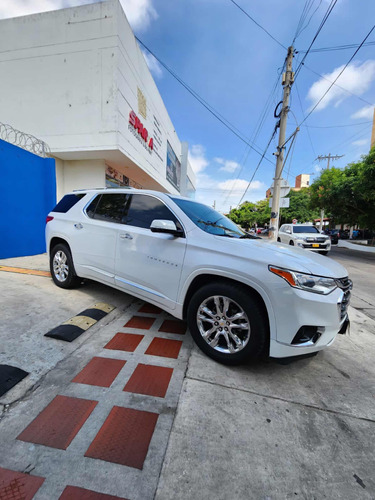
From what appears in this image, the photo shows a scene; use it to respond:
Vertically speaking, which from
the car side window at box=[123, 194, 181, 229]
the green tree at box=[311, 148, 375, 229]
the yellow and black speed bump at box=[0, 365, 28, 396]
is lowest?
the yellow and black speed bump at box=[0, 365, 28, 396]

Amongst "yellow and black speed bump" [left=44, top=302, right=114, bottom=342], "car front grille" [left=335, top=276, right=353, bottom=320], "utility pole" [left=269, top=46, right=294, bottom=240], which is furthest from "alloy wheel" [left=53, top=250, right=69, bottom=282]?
"utility pole" [left=269, top=46, right=294, bottom=240]

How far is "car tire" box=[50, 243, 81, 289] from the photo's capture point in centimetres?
399

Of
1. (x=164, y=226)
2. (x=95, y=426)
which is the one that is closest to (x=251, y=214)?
(x=164, y=226)

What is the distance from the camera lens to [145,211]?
311 centimetres

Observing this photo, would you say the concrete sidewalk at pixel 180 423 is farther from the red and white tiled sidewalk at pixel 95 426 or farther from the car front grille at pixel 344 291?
the car front grille at pixel 344 291

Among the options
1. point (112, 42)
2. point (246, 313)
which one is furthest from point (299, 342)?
point (112, 42)

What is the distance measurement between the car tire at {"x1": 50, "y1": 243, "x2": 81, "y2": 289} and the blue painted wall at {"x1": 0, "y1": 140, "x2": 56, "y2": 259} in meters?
3.37

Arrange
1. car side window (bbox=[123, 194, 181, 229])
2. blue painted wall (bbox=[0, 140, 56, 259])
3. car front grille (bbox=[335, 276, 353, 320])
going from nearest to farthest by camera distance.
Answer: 1. car front grille (bbox=[335, 276, 353, 320])
2. car side window (bbox=[123, 194, 181, 229])
3. blue painted wall (bbox=[0, 140, 56, 259])

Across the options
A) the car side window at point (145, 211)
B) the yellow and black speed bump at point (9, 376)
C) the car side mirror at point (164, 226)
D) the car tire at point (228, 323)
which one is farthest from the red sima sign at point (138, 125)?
the yellow and black speed bump at point (9, 376)

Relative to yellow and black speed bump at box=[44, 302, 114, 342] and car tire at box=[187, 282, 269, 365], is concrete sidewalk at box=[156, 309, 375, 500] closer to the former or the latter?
car tire at box=[187, 282, 269, 365]

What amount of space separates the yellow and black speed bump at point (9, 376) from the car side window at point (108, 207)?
1982 millimetres

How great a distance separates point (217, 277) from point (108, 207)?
2100 mm

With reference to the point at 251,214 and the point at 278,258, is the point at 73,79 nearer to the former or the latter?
the point at 278,258

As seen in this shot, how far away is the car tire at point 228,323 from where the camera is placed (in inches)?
82.5
